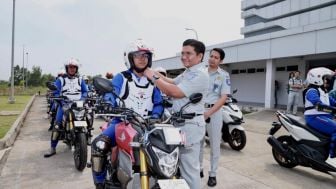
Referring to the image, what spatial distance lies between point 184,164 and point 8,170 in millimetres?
3385

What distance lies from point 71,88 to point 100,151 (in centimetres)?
350

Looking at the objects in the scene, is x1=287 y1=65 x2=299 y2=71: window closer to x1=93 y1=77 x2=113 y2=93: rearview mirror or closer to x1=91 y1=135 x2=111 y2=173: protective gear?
x1=91 y1=135 x2=111 y2=173: protective gear

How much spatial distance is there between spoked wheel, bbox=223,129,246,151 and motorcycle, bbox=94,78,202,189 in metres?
4.40

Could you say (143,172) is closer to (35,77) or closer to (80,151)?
(80,151)

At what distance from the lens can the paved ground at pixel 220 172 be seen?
14.5 feet

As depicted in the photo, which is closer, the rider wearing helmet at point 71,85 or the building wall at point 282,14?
the rider wearing helmet at point 71,85

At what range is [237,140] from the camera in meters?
6.76

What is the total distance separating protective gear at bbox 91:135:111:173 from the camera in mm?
2984

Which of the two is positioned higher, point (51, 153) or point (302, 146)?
point (302, 146)

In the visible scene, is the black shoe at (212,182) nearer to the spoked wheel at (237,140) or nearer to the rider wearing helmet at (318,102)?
the rider wearing helmet at (318,102)

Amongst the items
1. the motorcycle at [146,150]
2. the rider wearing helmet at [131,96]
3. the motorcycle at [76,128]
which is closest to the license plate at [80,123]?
the motorcycle at [76,128]

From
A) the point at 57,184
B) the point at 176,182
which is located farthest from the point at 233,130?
the point at 176,182

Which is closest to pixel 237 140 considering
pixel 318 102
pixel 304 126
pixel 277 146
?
pixel 277 146

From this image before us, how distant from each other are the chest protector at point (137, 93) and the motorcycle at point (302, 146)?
299 centimetres
